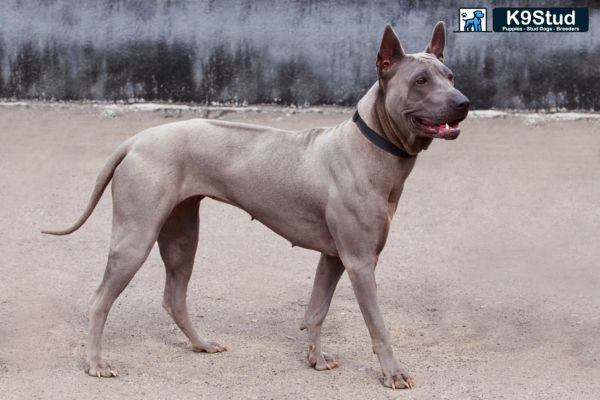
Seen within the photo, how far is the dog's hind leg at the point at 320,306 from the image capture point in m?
6.94

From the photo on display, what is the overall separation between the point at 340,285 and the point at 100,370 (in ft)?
8.59

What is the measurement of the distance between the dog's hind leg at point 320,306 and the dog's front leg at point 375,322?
17.8 inches

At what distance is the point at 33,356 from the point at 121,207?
1.17m

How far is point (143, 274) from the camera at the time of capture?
893 centimetres

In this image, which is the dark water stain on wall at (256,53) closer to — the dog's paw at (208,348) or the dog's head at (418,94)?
the dog's paw at (208,348)

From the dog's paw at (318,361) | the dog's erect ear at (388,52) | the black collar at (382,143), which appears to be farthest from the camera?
the dog's paw at (318,361)

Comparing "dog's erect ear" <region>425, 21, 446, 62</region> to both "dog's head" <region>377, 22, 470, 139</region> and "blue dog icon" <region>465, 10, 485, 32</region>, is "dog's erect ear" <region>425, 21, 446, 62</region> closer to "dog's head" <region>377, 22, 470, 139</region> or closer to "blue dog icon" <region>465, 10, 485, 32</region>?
"dog's head" <region>377, 22, 470, 139</region>

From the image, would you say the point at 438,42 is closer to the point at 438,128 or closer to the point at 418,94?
the point at 418,94

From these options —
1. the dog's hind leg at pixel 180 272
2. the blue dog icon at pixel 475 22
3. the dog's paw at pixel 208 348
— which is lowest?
the dog's paw at pixel 208 348

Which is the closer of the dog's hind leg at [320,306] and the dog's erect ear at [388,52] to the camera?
the dog's erect ear at [388,52]

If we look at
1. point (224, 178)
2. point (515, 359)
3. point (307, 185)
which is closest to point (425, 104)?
point (307, 185)

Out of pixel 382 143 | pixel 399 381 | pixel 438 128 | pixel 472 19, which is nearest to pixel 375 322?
pixel 399 381

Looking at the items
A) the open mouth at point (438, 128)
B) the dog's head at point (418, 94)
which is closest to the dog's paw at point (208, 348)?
the dog's head at point (418, 94)

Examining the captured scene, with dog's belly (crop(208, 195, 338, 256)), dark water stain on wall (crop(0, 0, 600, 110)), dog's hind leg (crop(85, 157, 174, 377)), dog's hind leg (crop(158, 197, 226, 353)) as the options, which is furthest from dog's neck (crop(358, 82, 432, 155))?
dark water stain on wall (crop(0, 0, 600, 110))
